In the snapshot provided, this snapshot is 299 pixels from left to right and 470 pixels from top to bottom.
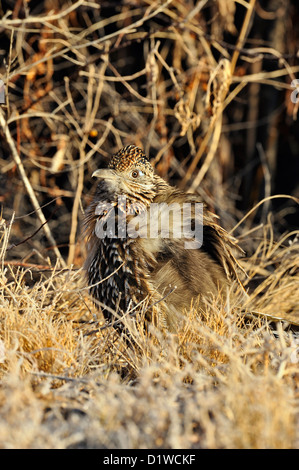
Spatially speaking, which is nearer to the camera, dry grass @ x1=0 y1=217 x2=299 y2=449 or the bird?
dry grass @ x1=0 y1=217 x2=299 y2=449

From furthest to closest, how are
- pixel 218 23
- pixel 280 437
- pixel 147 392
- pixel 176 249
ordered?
1. pixel 218 23
2. pixel 176 249
3. pixel 147 392
4. pixel 280 437

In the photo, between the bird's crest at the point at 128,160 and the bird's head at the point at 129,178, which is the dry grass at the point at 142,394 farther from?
the bird's crest at the point at 128,160

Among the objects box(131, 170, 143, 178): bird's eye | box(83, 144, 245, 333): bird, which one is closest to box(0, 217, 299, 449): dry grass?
box(83, 144, 245, 333): bird

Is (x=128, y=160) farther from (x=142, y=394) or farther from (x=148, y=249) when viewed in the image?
(x=142, y=394)

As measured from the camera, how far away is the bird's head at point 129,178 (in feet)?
11.0

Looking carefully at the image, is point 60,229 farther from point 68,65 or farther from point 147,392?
point 147,392

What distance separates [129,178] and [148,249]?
0.51 m

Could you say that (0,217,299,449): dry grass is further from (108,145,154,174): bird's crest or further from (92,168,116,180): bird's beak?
(108,145,154,174): bird's crest

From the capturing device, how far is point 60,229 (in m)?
6.04

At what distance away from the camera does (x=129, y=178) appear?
339cm

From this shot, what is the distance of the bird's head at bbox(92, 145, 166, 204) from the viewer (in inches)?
132
